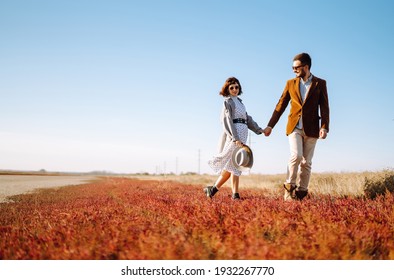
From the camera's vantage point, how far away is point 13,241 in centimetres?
306

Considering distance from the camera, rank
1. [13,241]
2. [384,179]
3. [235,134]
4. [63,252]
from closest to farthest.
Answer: [63,252] < [13,241] < [235,134] < [384,179]

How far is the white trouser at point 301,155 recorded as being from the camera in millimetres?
5715

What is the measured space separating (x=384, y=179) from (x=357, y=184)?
620mm

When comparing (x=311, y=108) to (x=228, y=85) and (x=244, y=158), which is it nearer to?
(x=244, y=158)

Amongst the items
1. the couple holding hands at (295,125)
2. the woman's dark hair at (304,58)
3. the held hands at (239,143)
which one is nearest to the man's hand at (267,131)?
the couple holding hands at (295,125)

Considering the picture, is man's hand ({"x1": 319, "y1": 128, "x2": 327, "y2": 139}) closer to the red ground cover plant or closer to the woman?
the woman

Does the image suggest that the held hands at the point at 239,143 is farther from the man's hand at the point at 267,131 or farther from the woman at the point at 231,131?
the man's hand at the point at 267,131

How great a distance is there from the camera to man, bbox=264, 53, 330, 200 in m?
5.70

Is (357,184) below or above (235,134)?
below

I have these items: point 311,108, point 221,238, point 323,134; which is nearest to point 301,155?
point 323,134

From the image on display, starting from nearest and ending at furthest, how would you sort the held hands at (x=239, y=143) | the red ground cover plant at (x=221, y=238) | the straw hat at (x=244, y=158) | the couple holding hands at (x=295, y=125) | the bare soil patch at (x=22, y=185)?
the red ground cover plant at (x=221, y=238) → the couple holding hands at (x=295, y=125) → the straw hat at (x=244, y=158) → the held hands at (x=239, y=143) → the bare soil patch at (x=22, y=185)
